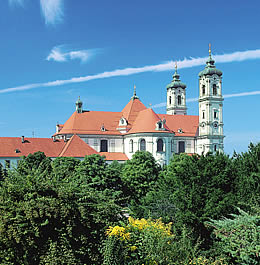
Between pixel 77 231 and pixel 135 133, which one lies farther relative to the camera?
pixel 135 133

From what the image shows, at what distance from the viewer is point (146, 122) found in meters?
63.5

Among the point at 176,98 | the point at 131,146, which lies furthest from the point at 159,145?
the point at 176,98

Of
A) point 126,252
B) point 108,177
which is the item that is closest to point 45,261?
point 126,252

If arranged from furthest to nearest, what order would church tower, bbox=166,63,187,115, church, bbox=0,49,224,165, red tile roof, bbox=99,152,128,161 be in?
church tower, bbox=166,63,187,115 < red tile roof, bbox=99,152,128,161 < church, bbox=0,49,224,165

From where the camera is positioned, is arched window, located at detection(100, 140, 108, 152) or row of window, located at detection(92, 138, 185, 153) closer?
row of window, located at detection(92, 138, 185, 153)

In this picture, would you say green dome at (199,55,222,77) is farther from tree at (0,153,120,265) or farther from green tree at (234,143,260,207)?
tree at (0,153,120,265)

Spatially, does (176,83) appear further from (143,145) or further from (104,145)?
(104,145)

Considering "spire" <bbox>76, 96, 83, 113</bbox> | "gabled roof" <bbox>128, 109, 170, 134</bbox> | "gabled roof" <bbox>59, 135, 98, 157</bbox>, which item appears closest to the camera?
"gabled roof" <bbox>59, 135, 98, 157</bbox>

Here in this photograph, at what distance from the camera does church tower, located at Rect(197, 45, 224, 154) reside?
70250mm

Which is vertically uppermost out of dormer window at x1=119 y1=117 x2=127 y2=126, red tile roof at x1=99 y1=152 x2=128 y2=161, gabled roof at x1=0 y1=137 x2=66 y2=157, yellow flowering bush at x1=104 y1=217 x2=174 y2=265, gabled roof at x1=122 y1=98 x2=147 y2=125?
gabled roof at x1=122 y1=98 x2=147 y2=125

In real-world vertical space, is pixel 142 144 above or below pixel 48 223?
above

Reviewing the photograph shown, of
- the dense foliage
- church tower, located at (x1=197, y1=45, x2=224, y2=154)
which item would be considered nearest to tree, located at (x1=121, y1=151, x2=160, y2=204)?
the dense foliage

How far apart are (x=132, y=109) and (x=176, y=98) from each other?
19052 millimetres

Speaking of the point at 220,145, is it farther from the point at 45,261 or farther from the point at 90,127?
the point at 45,261
